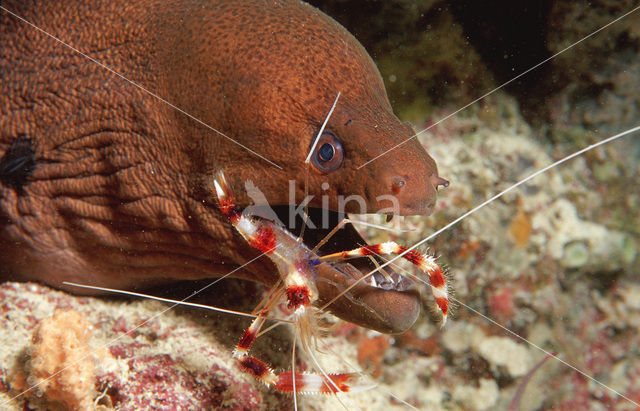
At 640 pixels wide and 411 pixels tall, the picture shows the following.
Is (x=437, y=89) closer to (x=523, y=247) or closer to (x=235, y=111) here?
(x=523, y=247)

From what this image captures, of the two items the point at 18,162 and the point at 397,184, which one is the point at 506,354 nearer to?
the point at 397,184

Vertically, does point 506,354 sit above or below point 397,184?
below

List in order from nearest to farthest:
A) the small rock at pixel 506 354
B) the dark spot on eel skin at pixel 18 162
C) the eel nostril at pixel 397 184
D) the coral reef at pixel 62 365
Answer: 1. the eel nostril at pixel 397 184
2. the coral reef at pixel 62 365
3. the dark spot on eel skin at pixel 18 162
4. the small rock at pixel 506 354

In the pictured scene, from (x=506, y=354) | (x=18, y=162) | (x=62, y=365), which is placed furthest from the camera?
(x=506, y=354)

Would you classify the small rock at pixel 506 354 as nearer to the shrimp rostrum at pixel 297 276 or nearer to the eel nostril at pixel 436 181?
the shrimp rostrum at pixel 297 276

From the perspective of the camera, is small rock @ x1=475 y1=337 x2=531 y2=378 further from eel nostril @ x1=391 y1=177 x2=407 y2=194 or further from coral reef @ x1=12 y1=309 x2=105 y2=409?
coral reef @ x1=12 y1=309 x2=105 y2=409

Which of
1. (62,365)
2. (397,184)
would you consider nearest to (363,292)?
(397,184)

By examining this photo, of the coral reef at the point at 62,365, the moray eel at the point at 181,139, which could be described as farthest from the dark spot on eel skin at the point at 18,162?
the coral reef at the point at 62,365
